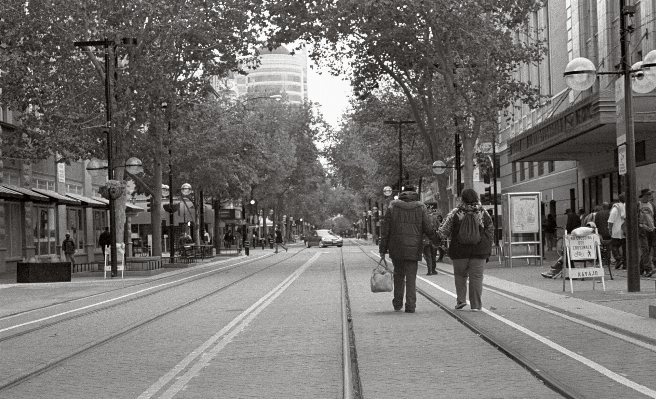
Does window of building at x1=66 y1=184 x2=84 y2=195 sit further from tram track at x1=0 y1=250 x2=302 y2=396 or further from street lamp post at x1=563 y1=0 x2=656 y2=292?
street lamp post at x1=563 y1=0 x2=656 y2=292

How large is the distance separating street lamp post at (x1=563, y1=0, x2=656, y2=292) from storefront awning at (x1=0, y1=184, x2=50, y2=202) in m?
25.6

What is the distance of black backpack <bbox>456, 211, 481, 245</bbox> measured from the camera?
16.1m

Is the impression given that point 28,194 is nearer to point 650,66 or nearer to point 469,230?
point 650,66

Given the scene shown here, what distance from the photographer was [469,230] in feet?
53.2

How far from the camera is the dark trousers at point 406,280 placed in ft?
53.7

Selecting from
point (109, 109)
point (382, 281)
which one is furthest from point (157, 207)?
point (382, 281)

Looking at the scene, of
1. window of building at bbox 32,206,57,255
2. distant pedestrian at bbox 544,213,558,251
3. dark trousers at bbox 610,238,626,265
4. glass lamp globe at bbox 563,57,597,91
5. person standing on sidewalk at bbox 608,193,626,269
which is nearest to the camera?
glass lamp globe at bbox 563,57,597,91

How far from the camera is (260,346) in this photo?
41.0 ft

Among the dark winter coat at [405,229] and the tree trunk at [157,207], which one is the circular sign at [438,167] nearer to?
the tree trunk at [157,207]

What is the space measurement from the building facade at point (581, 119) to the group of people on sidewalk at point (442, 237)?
14.6 metres

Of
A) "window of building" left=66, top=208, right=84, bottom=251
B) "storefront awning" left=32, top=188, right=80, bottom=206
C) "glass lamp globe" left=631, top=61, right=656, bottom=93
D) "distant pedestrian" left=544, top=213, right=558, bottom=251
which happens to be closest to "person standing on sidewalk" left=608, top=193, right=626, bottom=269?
"glass lamp globe" left=631, top=61, right=656, bottom=93

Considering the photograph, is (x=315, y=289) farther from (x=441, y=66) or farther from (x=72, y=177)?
(x=72, y=177)

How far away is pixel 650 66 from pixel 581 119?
15.4m

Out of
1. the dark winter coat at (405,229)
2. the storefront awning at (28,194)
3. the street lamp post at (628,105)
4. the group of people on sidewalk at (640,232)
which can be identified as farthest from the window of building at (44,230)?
the dark winter coat at (405,229)
